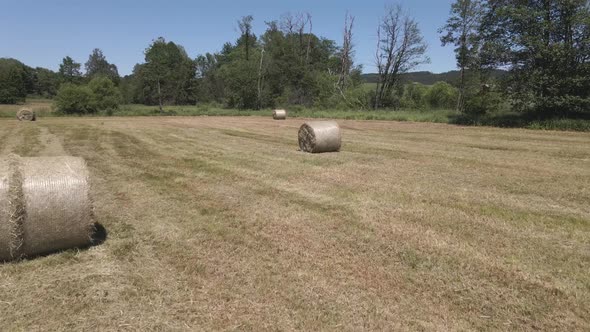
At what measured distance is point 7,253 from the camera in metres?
4.18

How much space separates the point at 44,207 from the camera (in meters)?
4.29

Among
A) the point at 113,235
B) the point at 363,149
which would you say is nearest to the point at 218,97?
the point at 363,149

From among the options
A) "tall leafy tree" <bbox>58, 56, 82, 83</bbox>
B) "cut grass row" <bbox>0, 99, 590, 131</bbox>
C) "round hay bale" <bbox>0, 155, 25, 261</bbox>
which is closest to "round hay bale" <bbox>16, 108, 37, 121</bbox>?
"cut grass row" <bbox>0, 99, 590, 131</bbox>

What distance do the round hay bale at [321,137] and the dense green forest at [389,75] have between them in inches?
648

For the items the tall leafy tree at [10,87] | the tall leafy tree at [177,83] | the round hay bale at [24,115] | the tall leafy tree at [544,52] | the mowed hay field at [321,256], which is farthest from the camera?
the tall leafy tree at [177,83]

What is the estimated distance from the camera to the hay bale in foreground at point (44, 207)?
4109mm

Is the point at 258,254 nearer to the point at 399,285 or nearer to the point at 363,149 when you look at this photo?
the point at 399,285

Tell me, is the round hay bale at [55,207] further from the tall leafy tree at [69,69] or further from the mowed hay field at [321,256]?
the tall leafy tree at [69,69]

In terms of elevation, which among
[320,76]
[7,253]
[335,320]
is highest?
[320,76]

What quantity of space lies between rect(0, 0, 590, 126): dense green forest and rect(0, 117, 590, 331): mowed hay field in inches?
619

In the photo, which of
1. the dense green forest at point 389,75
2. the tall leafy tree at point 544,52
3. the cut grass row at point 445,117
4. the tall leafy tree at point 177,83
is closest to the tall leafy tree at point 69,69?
the dense green forest at point 389,75

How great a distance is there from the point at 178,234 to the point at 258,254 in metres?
1.34

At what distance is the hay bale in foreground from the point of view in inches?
162

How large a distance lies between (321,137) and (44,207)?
8.60m
